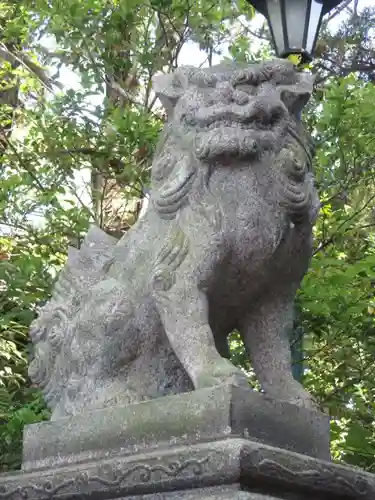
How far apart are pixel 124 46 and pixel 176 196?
2637 mm

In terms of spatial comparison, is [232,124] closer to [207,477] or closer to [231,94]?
[231,94]

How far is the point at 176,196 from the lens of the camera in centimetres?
313

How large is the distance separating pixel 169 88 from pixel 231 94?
0.29 metres

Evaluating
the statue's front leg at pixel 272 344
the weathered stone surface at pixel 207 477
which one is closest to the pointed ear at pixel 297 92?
the statue's front leg at pixel 272 344

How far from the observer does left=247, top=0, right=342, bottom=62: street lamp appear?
160 inches

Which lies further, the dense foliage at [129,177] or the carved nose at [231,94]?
the dense foliage at [129,177]

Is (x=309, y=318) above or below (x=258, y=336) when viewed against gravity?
above

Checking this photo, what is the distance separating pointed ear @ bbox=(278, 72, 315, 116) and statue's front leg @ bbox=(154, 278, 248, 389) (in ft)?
2.53

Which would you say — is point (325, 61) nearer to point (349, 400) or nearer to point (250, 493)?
point (349, 400)

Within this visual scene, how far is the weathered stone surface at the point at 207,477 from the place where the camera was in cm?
260

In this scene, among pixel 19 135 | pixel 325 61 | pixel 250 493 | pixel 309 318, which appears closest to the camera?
pixel 250 493

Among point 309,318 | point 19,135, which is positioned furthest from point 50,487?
point 19,135

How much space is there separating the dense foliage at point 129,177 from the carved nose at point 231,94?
1738mm

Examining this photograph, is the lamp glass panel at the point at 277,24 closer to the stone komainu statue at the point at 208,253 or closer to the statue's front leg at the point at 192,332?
the stone komainu statue at the point at 208,253
